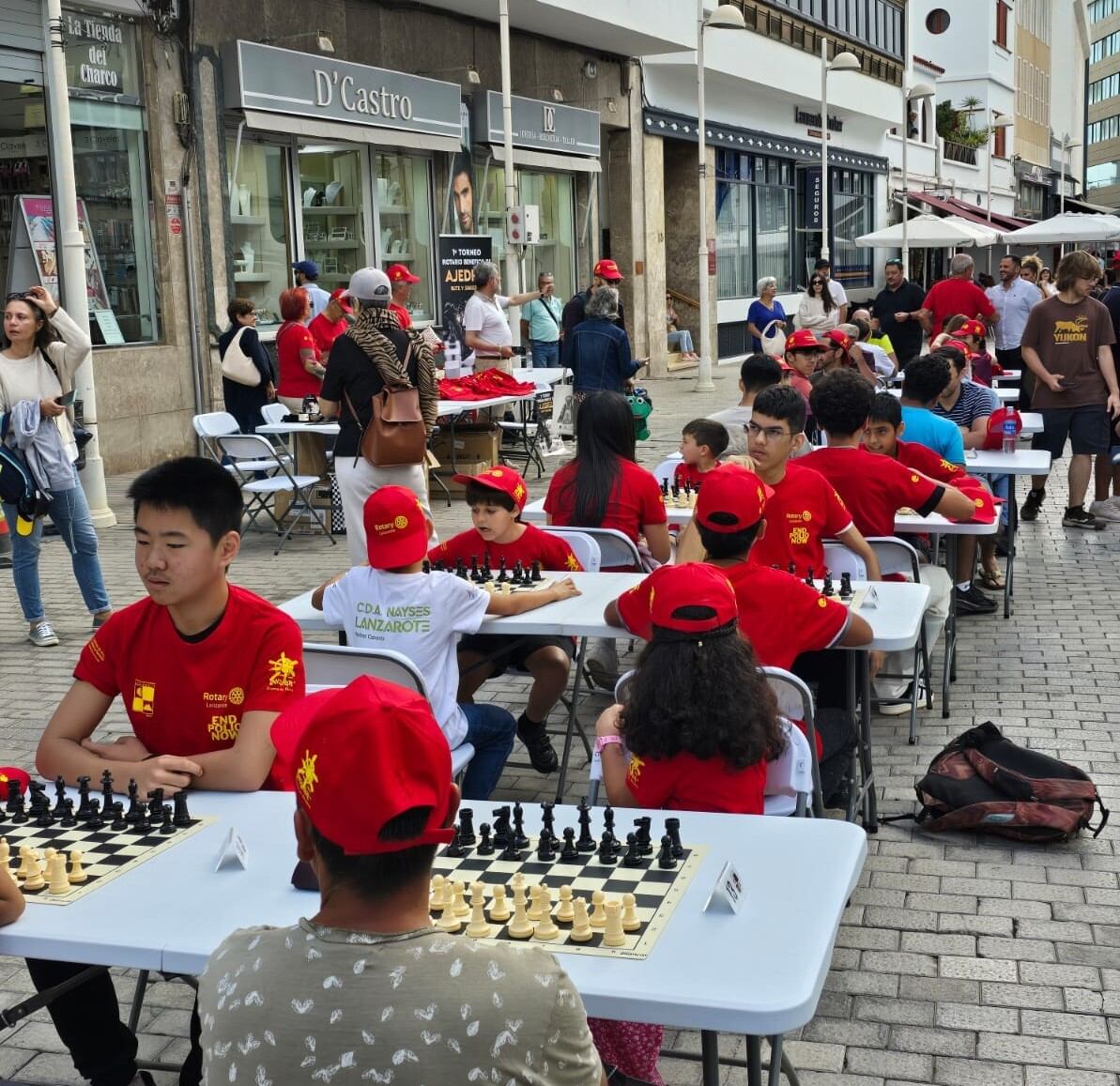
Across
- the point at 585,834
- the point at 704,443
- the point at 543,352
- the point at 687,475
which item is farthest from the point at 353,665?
the point at 543,352

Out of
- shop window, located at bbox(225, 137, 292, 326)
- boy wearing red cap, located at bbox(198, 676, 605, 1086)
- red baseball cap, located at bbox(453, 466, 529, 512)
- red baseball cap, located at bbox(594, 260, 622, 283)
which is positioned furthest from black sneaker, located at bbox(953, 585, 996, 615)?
shop window, located at bbox(225, 137, 292, 326)

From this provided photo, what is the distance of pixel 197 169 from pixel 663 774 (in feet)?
44.2

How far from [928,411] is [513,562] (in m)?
3.08

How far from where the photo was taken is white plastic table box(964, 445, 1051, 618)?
858 centimetres

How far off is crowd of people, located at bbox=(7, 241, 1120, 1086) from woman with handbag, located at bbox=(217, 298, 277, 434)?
14.6 feet

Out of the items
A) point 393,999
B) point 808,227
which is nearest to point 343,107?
point 393,999

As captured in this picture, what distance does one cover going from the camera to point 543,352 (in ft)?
61.9

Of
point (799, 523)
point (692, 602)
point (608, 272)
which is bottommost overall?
point (799, 523)

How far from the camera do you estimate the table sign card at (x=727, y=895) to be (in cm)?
260

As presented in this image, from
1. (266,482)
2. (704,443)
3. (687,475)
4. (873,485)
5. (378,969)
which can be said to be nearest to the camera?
(378,969)

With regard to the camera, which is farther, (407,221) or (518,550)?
(407,221)

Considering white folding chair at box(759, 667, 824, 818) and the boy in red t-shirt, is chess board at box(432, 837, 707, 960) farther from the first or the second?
the boy in red t-shirt

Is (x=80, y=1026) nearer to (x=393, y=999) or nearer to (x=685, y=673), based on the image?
(x=685, y=673)

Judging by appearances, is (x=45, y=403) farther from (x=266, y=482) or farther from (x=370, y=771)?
(x=370, y=771)
